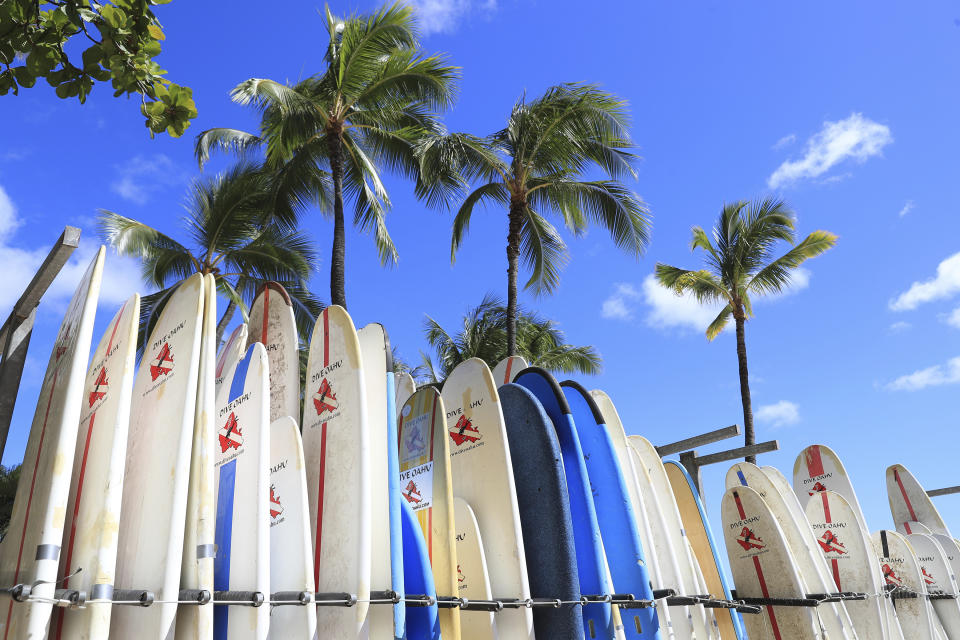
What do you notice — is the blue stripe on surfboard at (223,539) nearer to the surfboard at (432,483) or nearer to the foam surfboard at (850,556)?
the surfboard at (432,483)

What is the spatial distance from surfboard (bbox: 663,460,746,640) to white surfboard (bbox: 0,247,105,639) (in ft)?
9.94

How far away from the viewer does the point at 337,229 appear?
1102cm

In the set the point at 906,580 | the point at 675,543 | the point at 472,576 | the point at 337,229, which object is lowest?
the point at 906,580

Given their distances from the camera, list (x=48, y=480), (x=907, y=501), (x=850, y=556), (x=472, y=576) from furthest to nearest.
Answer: (x=907, y=501) < (x=850, y=556) < (x=472, y=576) < (x=48, y=480)

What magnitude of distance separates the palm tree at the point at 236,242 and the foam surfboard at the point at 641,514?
10.6m

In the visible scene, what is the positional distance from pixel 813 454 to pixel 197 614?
5261 mm

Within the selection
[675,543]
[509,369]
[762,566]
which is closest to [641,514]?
[675,543]

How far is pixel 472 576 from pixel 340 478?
0.75 m

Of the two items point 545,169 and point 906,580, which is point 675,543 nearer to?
point 906,580

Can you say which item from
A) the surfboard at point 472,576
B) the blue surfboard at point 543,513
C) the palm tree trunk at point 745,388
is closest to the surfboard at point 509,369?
the blue surfboard at point 543,513

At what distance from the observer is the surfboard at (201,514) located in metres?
1.91

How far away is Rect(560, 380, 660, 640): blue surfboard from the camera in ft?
9.73

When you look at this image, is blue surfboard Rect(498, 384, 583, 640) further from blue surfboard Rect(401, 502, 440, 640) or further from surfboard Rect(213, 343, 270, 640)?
surfboard Rect(213, 343, 270, 640)

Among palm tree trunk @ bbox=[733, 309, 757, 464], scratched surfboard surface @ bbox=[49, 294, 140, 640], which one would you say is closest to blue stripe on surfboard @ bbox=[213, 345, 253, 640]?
scratched surfboard surface @ bbox=[49, 294, 140, 640]
